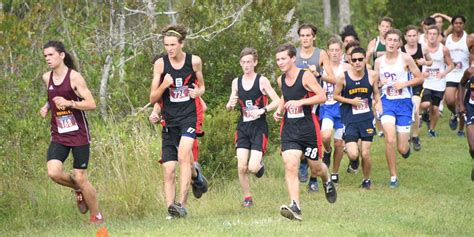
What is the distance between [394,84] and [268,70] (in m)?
2.31

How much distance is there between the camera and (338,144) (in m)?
16.2

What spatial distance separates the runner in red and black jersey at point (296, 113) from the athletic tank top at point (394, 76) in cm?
360

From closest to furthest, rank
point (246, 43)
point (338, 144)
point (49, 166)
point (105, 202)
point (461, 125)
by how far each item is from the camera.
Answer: point (49, 166) < point (105, 202) < point (338, 144) < point (246, 43) < point (461, 125)

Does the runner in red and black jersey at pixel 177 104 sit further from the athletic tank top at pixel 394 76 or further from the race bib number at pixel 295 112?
the athletic tank top at pixel 394 76

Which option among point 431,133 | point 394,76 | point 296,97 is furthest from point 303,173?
point 431,133

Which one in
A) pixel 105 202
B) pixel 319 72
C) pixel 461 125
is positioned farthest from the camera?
pixel 461 125

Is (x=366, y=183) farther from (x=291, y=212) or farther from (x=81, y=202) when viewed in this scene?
(x=81, y=202)

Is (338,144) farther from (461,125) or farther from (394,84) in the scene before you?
(461,125)

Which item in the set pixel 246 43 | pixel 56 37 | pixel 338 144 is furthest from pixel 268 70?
pixel 56 37

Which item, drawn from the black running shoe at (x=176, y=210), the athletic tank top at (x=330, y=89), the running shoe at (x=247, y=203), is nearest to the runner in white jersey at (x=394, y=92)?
the athletic tank top at (x=330, y=89)

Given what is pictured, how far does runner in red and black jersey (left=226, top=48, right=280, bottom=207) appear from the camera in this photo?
14.1 meters

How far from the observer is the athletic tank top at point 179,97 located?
1276 cm

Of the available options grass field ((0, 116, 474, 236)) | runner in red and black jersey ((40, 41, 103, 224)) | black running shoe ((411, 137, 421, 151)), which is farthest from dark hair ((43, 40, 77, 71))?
black running shoe ((411, 137, 421, 151))

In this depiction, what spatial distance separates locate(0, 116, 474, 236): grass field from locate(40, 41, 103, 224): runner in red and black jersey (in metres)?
0.57
